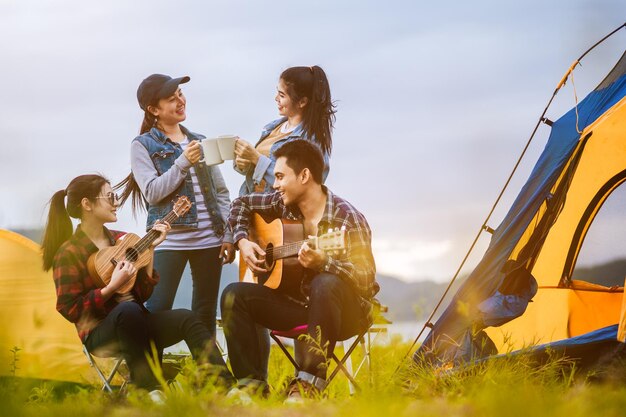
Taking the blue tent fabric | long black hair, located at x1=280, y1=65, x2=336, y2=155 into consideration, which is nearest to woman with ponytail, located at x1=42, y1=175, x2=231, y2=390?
long black hair, located at x1=280, y1=65, x2=336, y2=155

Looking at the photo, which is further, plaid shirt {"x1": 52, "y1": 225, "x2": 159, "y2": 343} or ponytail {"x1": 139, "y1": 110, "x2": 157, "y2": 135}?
ponytail {"x1": 139, "y1": 110, "x2": 157, "y2": 135}

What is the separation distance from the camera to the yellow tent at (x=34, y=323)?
420cm

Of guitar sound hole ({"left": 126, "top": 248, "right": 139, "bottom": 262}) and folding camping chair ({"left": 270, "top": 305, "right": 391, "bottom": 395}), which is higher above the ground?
guitar sound hole ({"left": 126, "top": 248, "right": 139, "bottom": 262})

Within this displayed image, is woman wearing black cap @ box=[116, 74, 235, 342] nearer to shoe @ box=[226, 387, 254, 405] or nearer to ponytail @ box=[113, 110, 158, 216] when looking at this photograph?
ponytail @ box=[113, 110, 158, 216]

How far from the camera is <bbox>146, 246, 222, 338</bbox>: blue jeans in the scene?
13.1 feet

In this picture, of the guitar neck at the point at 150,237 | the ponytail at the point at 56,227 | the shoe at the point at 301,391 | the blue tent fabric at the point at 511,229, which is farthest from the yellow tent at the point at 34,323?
the blue tent fabric at the point at 511,229

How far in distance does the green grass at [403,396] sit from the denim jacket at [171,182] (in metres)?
0.74

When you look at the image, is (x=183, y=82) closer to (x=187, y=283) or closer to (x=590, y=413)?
(x=187, y=283)

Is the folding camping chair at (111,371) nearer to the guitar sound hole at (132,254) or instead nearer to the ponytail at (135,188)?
the guitar sound hole at (132,254)

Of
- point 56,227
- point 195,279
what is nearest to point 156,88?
point 56,227

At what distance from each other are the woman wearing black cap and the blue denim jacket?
155 millimetres

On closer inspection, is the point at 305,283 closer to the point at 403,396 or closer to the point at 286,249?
the point at 286,249

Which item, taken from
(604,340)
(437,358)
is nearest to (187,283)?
(437,358)

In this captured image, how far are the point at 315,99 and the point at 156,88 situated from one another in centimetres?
76
